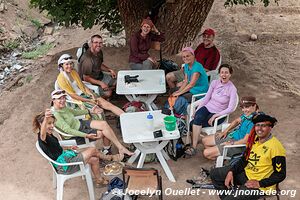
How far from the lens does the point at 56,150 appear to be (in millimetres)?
4766

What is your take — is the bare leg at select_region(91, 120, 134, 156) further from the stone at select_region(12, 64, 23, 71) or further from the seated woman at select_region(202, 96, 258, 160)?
the stone at select_region(12, 64, 23, 71)

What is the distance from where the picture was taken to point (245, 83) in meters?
7.78

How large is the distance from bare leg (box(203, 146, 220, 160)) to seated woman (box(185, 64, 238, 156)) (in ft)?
1.25

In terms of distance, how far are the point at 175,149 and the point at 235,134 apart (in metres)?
0.85

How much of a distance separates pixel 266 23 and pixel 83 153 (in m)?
8.24

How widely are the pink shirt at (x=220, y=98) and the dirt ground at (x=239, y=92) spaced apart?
693 millimetres

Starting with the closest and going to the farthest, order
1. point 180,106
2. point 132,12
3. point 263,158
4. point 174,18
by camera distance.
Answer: point 263,158 < point 180,106 < point 174,18 < point 132,12

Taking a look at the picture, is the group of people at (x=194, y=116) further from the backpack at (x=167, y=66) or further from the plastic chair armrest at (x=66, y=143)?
the backpack at (x=167, y=66)

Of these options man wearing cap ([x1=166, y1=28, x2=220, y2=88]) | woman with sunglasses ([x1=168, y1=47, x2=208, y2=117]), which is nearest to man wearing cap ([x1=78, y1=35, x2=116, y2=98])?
man wearing cap ([x1=166, y1=28, x2=220, y2=88])

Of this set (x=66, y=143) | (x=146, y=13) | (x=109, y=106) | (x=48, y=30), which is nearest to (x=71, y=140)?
(x=66, y=143)

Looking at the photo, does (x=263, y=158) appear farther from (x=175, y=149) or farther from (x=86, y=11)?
(x=86, y=11)

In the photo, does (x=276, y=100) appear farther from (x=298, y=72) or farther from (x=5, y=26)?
(x=5, y=26)

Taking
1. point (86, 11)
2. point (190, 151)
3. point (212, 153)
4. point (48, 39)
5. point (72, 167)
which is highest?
point (86, 11)

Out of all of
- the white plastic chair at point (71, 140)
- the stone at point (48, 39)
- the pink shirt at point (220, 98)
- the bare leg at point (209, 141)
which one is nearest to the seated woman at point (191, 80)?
the pink shirt at point (220, 98)
